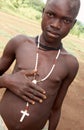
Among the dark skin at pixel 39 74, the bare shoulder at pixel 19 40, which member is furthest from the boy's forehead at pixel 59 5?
the bare shoulder at pixel 19 40

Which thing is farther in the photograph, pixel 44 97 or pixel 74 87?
pixel 74 87

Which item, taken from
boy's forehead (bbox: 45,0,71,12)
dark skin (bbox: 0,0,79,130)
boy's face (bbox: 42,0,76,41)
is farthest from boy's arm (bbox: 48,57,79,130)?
boy's forehead (bbox: 45,0,71,12)

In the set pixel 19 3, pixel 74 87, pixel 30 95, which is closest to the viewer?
pixel 30 95

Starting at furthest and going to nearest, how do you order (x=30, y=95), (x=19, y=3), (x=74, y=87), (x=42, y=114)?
(x=19, y=3) < (x=74, y=87) < (x=42, y=114) < (x=30, y=95)

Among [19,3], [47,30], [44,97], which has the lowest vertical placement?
[19,3]

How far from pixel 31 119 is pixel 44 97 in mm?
216

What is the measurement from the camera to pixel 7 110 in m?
2.70

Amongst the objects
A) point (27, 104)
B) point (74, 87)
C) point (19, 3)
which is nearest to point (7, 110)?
point (27, 104)

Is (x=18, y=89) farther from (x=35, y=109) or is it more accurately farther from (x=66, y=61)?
(x=66, y=61)

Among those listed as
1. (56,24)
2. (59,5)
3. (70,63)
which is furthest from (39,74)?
(59,5)

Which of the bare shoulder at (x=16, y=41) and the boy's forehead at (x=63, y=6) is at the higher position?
the boy's forehead at (x=63, y=6)

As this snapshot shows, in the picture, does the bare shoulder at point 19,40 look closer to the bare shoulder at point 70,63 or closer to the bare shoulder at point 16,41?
the bare shoulder at point 16,41

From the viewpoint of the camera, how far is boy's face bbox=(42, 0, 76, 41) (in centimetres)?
264

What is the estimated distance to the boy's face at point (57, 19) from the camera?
264 cm
